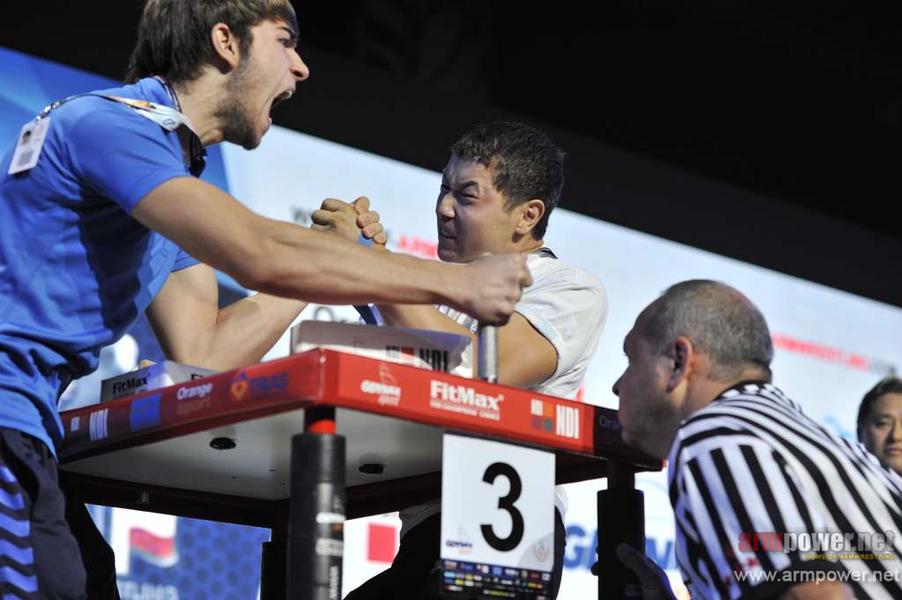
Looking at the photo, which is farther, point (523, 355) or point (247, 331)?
point (247, 331)

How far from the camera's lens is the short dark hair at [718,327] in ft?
5.91

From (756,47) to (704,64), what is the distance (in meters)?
0.40

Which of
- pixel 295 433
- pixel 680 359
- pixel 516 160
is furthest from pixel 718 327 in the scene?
pixel 516 160

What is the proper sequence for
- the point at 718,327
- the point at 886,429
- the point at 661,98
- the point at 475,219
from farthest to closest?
the point at 661,98 < the point at 886,429 < the point at 475,219 < the point at 718,327

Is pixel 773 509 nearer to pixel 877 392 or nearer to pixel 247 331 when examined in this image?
pixel 247 331

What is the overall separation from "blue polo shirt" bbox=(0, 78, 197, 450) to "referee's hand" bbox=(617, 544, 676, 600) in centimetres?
84

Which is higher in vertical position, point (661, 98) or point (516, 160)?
point (661, 98)

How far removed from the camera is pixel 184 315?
219 cm

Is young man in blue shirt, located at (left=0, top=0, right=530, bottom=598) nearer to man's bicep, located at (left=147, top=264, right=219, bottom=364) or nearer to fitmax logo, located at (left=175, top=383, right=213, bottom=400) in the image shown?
fitmax logo, located at (left=175, top=383, right=213, bottom=400)

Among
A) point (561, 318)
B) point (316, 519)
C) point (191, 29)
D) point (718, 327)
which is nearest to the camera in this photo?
point (316, 519)

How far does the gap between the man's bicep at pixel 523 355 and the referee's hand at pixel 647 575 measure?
0.34 m

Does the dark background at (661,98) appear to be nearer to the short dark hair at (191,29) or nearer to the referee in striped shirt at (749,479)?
the short dark hair at (191,29)

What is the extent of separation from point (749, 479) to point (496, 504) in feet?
1.09
